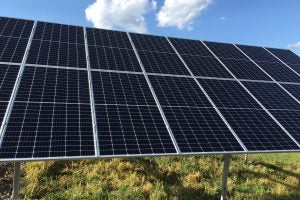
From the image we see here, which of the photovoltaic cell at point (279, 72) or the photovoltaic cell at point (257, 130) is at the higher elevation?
the photovoltaic cell at point (279, 72)

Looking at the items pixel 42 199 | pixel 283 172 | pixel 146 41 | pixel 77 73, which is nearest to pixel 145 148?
pixel 77 73

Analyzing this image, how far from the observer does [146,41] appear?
20.0m

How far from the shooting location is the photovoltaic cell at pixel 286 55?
2215 centimetres

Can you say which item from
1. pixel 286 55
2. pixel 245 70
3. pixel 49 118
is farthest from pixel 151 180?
pixel 286 55

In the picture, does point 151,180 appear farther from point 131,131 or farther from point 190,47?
point 190,47

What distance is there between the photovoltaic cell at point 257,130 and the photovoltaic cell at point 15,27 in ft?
33.0

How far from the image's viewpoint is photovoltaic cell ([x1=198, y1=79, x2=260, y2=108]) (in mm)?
15045

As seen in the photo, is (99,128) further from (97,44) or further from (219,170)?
(219,170)

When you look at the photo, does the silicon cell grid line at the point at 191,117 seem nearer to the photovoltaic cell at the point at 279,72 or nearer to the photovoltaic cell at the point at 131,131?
the photovoltaic cell at the point at 131,131

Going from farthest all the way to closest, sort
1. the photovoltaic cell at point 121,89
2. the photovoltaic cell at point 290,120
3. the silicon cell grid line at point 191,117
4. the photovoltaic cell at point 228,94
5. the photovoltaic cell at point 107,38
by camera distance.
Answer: the photovoltaic cell at point 107,38 < the photovoltaic cell at point 228,94 < the photovoltaic cell at point 290,120 < the photovoltaic cell at point 121,89 < the silicon cell grid line at point 191,117

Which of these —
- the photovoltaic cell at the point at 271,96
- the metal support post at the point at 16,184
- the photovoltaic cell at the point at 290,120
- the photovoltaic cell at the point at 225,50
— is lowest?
the metal support post at the point at 16,184

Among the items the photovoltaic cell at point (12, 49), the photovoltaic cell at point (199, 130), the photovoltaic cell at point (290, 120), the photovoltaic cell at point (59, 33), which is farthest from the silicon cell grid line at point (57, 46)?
the photovoltaic cell at point (290, 120)

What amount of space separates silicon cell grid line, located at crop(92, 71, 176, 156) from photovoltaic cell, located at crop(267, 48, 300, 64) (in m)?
11.0

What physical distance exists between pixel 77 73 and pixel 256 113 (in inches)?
286
